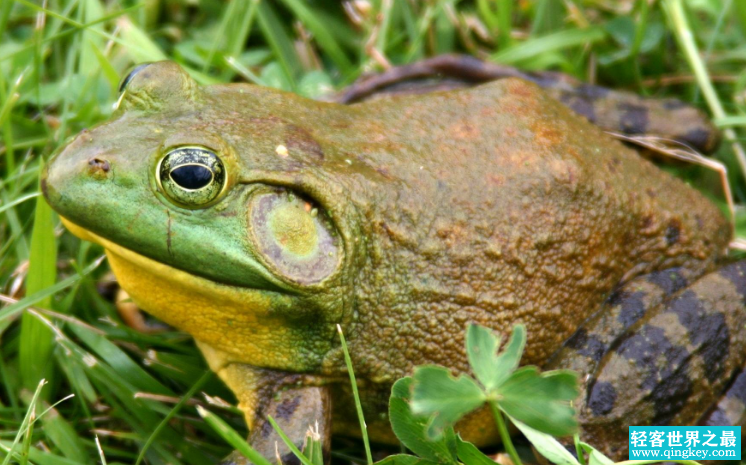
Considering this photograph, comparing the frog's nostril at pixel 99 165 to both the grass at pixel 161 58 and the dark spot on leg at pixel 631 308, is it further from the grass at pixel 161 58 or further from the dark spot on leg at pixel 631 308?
the dark spot on leg at pixel 631 308

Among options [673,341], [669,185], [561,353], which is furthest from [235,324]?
[669,185]

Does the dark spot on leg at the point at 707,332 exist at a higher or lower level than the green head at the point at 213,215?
lower

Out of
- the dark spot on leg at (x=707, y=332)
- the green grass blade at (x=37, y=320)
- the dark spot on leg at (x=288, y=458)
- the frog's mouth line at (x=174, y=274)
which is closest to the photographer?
the frog's mouth line at (x=174, y=274)

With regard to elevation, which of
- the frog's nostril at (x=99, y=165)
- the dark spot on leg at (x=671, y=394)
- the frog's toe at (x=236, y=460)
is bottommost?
the dark spot on leg at (x=671, y=394)

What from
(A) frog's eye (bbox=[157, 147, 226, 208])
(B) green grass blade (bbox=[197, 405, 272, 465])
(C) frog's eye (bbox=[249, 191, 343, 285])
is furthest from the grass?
(A) frog's eye (bbox=[157, 147, 226, 208])

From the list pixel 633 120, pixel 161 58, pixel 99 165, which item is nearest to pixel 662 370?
pixel 633 120

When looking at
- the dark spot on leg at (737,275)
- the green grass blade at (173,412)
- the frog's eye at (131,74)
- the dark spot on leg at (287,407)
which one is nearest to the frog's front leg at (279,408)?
the dark spot on leg at (287,407)

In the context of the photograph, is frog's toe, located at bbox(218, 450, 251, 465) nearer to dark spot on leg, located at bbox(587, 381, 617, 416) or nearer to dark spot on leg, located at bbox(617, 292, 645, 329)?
dark spot on leg, located at bbox(587, 381, 617, 416)

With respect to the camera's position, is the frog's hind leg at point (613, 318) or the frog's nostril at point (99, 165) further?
the frog's hind leg at point (613, 318)

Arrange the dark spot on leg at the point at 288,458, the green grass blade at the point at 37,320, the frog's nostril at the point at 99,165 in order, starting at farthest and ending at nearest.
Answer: the green grass blade at the point at 37,320 < the dark spot on leg at the point at 288,458 < the frog's nostril at the point at 99,165
